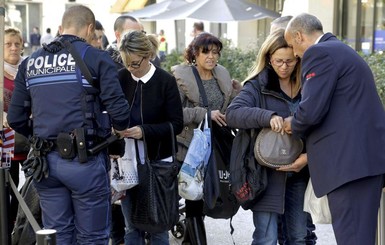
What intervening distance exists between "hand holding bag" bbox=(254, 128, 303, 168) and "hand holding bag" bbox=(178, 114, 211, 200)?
710mm

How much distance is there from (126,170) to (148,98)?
535 millimetres

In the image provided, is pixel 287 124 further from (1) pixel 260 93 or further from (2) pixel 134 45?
(2) pixel 134 45

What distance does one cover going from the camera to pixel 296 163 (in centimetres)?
445

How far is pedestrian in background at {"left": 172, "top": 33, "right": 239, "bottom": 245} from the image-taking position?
5363mm

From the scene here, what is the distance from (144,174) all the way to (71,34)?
1.12 m

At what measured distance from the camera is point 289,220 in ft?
15.7

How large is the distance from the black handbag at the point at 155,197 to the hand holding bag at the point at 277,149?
0.74 m

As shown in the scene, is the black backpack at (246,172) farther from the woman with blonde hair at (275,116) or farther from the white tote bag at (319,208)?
the white tote bag at (319,208)

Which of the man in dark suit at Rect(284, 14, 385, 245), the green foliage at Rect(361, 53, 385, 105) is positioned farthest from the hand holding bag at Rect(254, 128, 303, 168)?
the green foliage at Rect(361, 53, 385, 105)

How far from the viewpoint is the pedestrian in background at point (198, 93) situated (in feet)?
17.6

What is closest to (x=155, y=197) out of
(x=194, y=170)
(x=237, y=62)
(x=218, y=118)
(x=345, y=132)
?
(x=194, y=170)

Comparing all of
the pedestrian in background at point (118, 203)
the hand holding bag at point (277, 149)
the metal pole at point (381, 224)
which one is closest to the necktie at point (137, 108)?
the pedestrian in background at point (118, 203)

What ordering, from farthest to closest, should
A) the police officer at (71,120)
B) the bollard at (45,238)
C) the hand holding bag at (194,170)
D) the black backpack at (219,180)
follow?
the black backpack at (219,180), the hand holding bag at (194,170), the police officer at (71,120), the bollard at (45,238)

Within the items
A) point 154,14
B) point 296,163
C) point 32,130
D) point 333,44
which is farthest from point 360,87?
point 154,14
